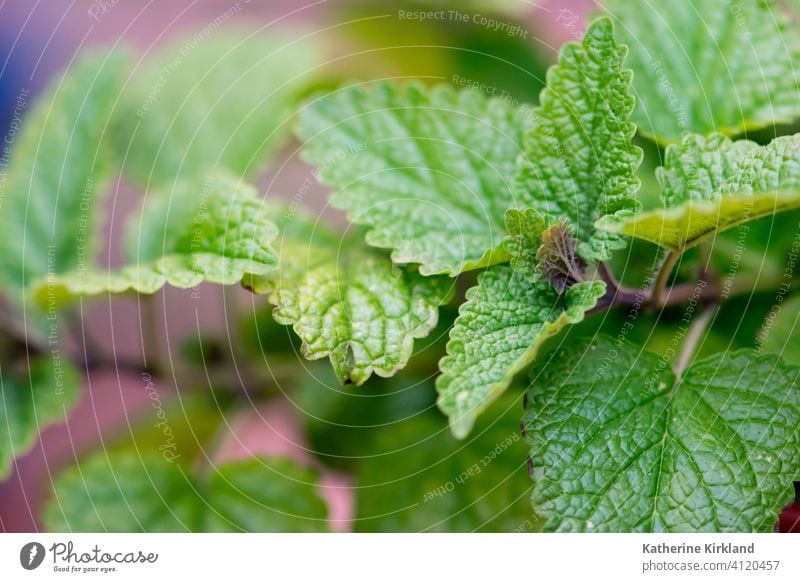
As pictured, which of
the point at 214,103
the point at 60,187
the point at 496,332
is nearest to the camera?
the point at 496,332

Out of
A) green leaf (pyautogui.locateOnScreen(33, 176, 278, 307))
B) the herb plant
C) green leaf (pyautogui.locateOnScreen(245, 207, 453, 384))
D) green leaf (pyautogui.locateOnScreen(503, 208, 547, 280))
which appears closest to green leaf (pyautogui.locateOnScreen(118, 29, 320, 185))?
the herb plant

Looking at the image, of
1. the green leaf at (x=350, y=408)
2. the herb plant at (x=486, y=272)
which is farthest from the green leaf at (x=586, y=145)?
the green leaf at (x=350, y=408)

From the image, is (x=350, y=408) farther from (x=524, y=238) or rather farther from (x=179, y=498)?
(x=524, y=238)

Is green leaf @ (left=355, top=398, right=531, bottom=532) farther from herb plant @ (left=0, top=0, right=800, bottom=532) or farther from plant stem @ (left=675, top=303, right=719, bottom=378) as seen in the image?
plant stem @ (left=675, top=303, right=719, bottom=378)

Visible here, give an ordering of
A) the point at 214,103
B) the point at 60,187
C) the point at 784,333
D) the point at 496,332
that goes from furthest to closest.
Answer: the point at 214,103
the point at 60,187
the point at 784,333
the point at 496,332

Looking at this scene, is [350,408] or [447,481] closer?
[447,481]

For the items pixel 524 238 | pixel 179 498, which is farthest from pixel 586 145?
pixel 179 498
